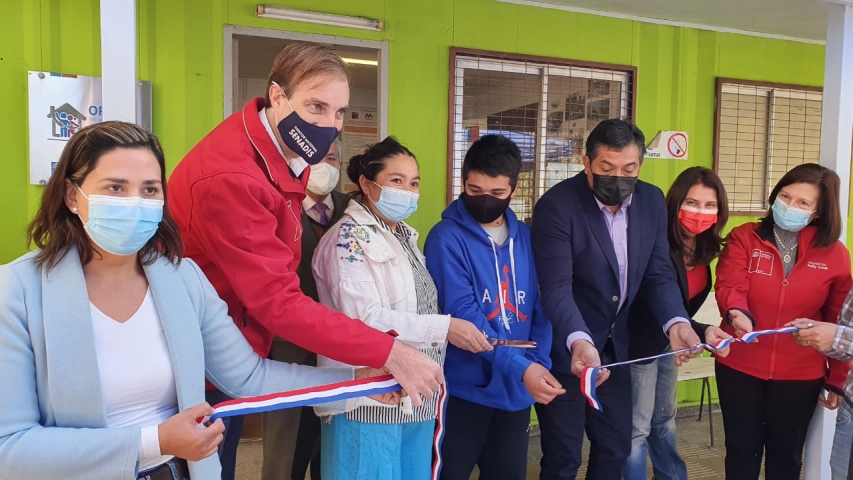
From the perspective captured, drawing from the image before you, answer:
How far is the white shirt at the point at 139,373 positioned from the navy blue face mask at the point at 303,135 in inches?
26.3

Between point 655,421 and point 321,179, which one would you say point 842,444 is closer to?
point 655,421

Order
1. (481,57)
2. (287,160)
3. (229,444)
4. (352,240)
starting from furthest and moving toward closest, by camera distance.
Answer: (481,57) < (352,240) < (229,444) < (287,160)

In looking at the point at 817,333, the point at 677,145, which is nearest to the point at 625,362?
the point at 817,333

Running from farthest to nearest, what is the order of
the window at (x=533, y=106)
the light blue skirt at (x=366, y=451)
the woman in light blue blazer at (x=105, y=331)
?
the window at (x=533, y=106)
the light blue skirt at (x=366, y=451)
the woman in light blue blazer at (x=105, y=331)

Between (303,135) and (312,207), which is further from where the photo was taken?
(312,207)

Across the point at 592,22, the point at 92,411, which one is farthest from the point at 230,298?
the point at 592,22

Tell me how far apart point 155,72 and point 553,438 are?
3.02m

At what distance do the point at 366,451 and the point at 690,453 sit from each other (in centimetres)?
331

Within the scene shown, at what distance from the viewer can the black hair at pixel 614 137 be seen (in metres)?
2.72

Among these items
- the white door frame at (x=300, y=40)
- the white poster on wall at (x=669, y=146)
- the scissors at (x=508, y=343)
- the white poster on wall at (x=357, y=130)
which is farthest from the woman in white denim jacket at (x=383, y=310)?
the white poster on wall at (x=357, y=130)

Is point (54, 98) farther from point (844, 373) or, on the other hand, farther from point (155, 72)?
point (844, 373)

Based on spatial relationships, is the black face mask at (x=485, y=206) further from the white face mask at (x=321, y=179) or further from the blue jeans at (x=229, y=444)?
the blue jeans at (x=229, y=444)

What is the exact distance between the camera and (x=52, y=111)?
3.38m

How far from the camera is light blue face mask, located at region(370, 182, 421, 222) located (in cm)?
258
